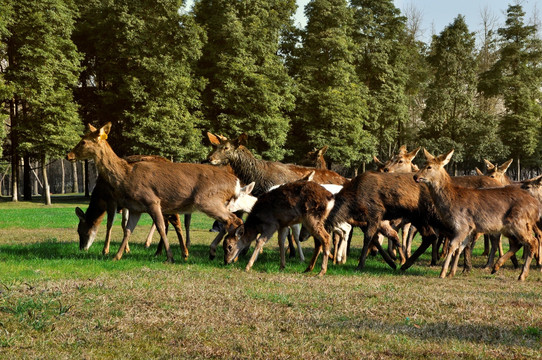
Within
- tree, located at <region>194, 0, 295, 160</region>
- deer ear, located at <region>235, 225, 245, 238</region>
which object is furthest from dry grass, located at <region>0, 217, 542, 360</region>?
tree, located at <region>194, 0, 295, 160</region>

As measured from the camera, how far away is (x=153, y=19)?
3594 centimetres

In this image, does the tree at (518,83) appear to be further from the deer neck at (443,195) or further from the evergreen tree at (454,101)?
the deer neck at (443,195)

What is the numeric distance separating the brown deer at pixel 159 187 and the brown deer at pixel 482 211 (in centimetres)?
349

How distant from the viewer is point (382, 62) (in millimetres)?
46406

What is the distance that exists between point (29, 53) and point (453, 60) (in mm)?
35130

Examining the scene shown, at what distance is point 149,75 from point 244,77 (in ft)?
20.6

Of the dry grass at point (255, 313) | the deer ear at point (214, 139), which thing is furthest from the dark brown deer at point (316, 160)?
the dry grass at point (255, 313)

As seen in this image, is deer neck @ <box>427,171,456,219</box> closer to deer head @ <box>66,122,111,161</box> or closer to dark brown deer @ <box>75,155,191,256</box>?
dark brown deer @ <box>75,155,191,256</box>

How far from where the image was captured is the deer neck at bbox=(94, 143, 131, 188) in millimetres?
9828

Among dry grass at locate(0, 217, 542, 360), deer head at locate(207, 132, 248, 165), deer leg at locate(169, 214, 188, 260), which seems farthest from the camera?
deer head at locate(207, 132, 248, 165)

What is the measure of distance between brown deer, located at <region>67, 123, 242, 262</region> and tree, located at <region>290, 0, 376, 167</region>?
100ft

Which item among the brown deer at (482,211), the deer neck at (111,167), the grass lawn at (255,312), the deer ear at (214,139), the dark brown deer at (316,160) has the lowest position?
the grass lawn at (255,312)

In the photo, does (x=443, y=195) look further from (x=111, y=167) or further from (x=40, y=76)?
(x=40, y=76)

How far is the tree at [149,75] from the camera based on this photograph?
114 feet
